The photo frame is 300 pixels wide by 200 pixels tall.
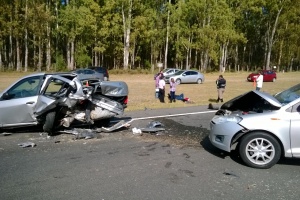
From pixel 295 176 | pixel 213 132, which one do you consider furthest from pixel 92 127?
pixel 295 176

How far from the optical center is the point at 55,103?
7.37 metres

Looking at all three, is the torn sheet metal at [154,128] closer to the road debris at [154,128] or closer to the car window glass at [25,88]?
the road debris at [154,128]

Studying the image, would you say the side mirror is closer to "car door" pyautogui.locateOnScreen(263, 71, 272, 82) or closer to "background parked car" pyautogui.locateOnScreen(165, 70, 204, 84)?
"background parked car" pyautogui.locateOnScreen(165, 70, 204, 84)

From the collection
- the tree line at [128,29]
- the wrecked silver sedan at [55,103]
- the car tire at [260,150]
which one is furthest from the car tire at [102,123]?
the tree line at [128,29]

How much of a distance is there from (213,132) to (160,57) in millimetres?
53781

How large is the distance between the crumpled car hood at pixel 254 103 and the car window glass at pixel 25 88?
498 cm

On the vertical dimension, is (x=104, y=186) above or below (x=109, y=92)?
below

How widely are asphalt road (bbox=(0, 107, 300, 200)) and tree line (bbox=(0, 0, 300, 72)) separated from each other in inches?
1540

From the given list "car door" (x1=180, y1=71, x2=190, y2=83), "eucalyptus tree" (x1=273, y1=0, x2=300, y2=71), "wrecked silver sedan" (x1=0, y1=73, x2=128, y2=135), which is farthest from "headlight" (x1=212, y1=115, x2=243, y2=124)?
"eucalyptus tree" (x1=273, y1=0, x2=300, y2=71)

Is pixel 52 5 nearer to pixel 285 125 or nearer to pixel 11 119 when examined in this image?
pixel 11 119

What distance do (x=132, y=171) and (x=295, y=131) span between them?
295 cm

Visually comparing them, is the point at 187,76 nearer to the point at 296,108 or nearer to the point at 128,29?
the point at 128,29

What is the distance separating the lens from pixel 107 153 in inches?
248

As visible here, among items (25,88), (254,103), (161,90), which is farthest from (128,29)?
(254,103)
